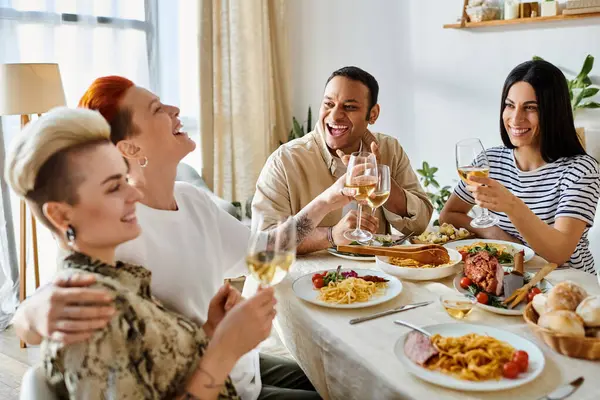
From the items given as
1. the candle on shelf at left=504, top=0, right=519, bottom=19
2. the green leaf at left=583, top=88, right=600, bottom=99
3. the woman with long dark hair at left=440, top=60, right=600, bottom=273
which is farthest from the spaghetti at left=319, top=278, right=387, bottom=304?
the candle on shelf at left=504, top=0, right=519, bottom=19

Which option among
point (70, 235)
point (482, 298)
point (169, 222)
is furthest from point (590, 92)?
point (70, 235)

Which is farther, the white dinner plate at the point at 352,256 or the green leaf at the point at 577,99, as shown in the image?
the green leaf at the point at 577,99

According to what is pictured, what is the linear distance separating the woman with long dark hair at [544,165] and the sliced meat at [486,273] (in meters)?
0.45

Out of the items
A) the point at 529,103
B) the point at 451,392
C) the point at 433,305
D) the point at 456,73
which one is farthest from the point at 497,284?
the point at 456,73

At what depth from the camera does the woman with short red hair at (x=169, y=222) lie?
4.52 ft

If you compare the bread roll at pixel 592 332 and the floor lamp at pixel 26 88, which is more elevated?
the floor lamp at pixel 26 88

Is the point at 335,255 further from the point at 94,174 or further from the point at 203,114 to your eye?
the point at 203,114

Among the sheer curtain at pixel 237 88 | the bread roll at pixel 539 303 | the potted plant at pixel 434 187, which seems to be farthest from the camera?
the sheer curtain at pixel 237 88

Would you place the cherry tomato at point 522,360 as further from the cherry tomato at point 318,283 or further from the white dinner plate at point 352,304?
the cherry tomato at point 318,283

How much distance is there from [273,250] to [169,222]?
429 millimetres

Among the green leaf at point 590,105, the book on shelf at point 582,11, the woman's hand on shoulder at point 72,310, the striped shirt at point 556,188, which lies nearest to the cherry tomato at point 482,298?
the striped shirt at point 556,188

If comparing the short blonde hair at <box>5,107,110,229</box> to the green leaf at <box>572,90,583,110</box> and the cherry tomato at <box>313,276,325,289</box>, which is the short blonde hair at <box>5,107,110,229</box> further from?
the green leaf at <box>572,90,583,110</box>

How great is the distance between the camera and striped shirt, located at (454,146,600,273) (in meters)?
1.96

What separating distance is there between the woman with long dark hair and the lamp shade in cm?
203
